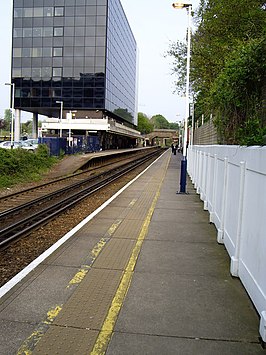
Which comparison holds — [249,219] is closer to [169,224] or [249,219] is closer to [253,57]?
[169,224]

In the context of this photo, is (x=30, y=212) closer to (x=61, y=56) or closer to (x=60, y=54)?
(x=61, y=56)

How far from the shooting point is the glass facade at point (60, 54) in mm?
67750

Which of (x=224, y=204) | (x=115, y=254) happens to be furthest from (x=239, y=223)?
(x=115, y=254)

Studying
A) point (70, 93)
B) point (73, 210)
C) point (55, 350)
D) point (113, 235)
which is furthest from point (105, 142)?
point (55, 350)

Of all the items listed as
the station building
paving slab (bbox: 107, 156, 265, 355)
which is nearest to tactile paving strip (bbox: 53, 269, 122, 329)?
paving slab (bbox: 107, 156, 265, 355)

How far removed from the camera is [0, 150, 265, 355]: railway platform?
3.61m

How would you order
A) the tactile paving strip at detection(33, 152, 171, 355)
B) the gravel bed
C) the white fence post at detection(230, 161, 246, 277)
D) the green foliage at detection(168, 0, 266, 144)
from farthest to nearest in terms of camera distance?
the green foliage at detection(168, 0, 266, 144)
the gravel bed
the white fence post at detection(230, 161, 246, 277)
the tactile paving strip at detection(33, 152, 171, 355)

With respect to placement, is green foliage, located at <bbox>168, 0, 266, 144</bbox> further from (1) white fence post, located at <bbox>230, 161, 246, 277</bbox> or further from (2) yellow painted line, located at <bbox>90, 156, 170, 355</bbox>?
(2) yellow painted line, located at <bbox>90, 156, 170, 355</bbox>

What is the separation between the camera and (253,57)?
12.1 m

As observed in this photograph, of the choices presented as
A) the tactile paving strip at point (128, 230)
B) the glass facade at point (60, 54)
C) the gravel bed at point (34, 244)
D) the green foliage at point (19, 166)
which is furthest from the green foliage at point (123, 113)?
the tactile paving strip at point (128, 230)

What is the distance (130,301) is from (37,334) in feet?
3.81

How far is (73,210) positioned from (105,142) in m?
57.4

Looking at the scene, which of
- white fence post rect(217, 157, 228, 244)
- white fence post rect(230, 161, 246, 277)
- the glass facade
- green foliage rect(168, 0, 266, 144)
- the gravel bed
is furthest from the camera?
the glass facade

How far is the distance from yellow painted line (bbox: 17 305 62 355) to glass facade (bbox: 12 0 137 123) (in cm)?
6546
